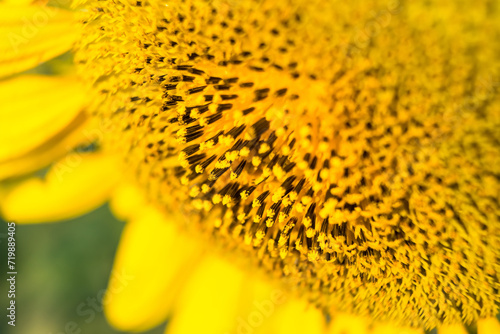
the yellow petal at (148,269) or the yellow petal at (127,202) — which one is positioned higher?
the yellow petal at (127,202)

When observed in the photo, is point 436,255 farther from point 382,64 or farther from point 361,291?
point 382,64

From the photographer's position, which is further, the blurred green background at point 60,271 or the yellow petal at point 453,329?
the blurred green background at point 60,271

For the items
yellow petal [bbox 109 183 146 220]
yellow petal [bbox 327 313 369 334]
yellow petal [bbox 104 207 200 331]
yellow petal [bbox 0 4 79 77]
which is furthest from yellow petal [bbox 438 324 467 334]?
yellow petal [bbox 0 4 79 77]

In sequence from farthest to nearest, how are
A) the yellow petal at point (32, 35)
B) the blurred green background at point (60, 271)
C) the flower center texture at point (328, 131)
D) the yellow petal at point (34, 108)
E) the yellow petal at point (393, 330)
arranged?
the blurred green background at point (60, 271), the yellow petal at point (393, 330), the yellow petal at point (34, 108), the yellow petal at point (32, 35), the flower center texture at point (328, 131)

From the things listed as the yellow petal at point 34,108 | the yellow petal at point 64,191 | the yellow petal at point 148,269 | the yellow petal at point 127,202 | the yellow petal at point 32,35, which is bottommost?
the yellow petal at point 148,269

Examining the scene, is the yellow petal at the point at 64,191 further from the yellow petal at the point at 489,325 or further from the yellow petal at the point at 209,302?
the yellow petal at the point at 489,325

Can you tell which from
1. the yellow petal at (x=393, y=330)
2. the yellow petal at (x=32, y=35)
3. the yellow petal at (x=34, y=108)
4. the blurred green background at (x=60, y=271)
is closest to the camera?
the yellow petal at (x=32, y=35)

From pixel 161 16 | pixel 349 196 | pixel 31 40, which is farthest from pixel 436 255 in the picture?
pixel 31 40

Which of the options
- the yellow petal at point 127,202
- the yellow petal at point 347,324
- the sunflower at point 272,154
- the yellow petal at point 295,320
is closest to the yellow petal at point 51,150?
the sunflower at point 272,154

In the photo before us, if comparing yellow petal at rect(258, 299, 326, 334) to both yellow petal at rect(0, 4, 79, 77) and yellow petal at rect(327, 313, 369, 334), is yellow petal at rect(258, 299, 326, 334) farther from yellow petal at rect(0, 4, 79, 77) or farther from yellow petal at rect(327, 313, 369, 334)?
yellow petal at rect(0, 4, 79, 77)
